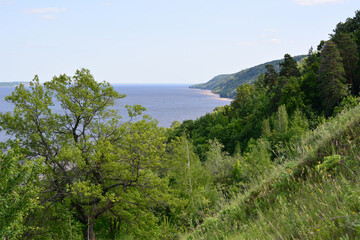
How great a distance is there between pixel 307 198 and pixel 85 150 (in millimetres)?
15667

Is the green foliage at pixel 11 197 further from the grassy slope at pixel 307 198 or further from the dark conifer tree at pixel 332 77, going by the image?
the dark conifer tree at pixel 332 77

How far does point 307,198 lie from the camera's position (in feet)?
14.3

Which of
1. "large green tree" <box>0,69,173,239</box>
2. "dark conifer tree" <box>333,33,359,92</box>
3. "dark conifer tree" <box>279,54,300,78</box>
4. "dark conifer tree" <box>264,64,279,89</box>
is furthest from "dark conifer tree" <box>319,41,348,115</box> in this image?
"large green tree" <box>0,69,173,239</box>

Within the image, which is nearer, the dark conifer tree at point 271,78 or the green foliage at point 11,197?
the green foliage at point 11,197

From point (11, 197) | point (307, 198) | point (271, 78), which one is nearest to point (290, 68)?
point (271, 78)

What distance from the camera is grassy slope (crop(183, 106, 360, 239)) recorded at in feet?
11.0

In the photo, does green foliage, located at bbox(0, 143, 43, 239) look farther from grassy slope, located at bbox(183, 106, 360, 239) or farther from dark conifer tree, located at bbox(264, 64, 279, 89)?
dark conifer tree, located at bbox(264, 64, 279, 89)

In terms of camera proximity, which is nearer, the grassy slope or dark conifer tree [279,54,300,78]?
the grassy slope

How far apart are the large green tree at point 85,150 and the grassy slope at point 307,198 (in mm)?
10685

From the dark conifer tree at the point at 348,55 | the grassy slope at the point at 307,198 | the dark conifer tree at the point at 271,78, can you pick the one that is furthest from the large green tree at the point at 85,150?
the dark conifer tree at the point at 271,78

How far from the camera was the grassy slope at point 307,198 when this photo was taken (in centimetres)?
334

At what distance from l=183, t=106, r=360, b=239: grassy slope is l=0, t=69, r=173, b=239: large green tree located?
10685mm

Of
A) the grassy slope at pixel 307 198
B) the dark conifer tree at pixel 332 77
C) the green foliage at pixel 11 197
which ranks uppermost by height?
the dark conifer tree at pixel 332 77

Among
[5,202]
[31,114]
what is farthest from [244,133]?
[5,202]
